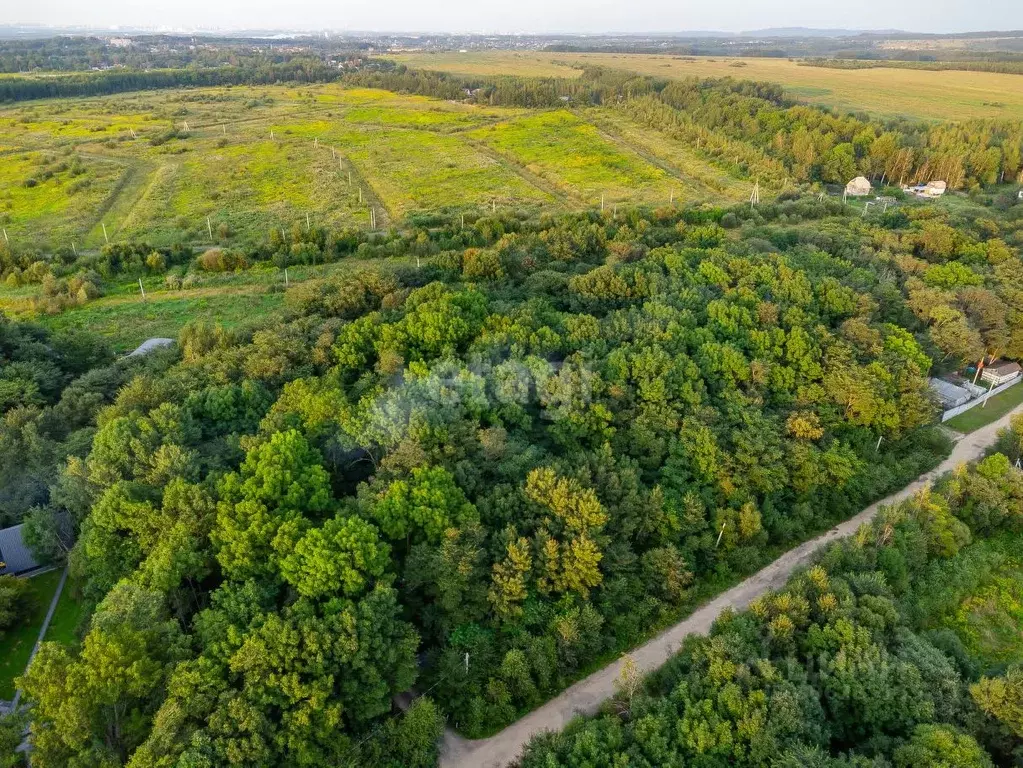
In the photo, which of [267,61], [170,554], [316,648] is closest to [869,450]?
[316,648]

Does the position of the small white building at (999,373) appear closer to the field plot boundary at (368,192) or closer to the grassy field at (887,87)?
the field plot boundary at (368,192)

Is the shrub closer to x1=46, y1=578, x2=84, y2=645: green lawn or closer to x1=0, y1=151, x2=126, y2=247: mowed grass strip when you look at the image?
x1=0, y1=151, x2=126, y2=247: mowed grass strip

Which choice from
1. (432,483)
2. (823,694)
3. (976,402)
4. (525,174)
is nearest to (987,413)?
(976,402)

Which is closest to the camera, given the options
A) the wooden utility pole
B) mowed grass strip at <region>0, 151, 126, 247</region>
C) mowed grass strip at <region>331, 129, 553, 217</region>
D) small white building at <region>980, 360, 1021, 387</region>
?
the wooden utility pole

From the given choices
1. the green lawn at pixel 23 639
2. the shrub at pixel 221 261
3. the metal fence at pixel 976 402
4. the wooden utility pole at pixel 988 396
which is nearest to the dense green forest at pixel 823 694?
the metal fence at pixel 976 402

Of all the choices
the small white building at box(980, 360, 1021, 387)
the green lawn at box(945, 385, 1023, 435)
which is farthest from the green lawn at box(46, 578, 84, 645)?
the small white building at box(980, 360, 1021, 387)

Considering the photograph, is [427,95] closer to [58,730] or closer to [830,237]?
[830,237]
